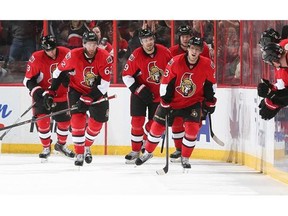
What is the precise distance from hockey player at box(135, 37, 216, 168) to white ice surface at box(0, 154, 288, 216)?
1.16 feet

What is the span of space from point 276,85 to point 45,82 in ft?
10.5

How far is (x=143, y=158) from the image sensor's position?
922 cm

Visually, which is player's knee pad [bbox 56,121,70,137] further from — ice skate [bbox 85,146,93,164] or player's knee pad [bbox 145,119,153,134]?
player's knee pad [bbox 145,119,153,134]

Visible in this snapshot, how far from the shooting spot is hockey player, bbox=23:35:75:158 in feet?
31.3

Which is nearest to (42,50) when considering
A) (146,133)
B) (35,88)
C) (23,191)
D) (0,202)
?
(35,88)

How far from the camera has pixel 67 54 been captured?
9.25 metres

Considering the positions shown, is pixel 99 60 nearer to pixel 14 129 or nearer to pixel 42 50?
pixel 42 50

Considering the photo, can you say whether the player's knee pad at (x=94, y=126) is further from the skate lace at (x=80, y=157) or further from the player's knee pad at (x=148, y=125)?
the player's knee pad at (x=148, y=125)

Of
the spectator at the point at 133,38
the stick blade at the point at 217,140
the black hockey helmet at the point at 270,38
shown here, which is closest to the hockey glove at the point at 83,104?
the stick blade at the point at 217,140

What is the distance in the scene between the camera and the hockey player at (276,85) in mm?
6641

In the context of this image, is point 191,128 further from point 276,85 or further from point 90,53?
point 276,85

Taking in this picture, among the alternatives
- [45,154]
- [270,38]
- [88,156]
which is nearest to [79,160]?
[88,156]

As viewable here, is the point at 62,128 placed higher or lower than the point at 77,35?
lower

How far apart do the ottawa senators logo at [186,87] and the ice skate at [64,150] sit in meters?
1.53
